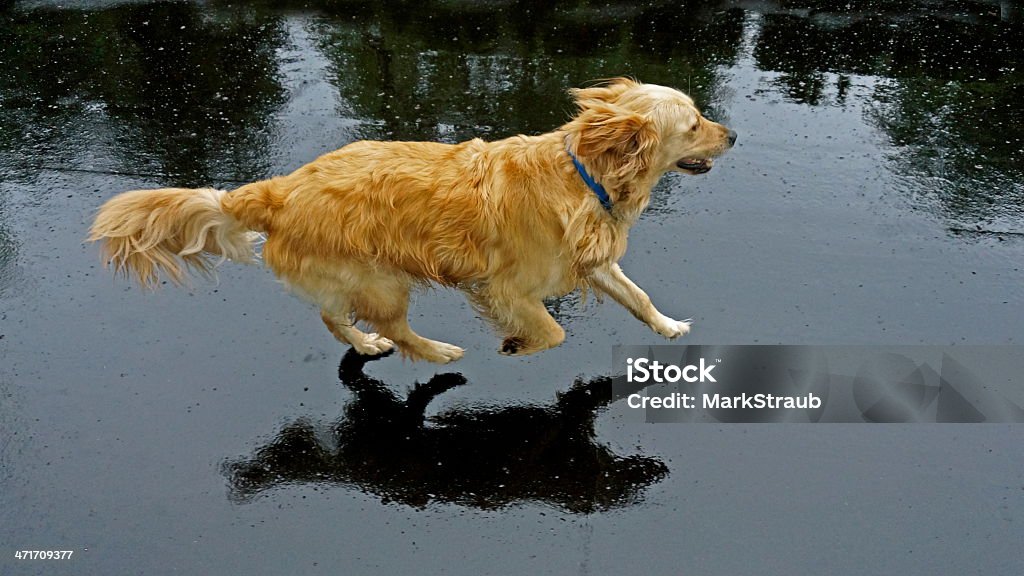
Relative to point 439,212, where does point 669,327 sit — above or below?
below

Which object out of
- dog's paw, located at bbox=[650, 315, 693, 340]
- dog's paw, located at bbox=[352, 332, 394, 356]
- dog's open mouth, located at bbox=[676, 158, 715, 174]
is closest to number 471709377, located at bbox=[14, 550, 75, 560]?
dog's paw, located at bbox=[352, 332, 394, 356]

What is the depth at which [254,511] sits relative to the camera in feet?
13.9

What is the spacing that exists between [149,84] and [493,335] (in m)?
4.32

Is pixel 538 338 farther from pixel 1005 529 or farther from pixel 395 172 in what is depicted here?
pixel 1005 529

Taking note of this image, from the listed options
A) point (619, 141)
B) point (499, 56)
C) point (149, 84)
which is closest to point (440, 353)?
point (619, 141)

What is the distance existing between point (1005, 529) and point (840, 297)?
1653mm

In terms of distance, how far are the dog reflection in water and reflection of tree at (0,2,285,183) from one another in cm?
260

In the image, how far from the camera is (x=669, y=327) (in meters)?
5.04

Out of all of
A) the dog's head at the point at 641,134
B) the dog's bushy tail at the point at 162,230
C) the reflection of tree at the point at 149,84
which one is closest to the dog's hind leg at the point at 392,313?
the dog's bushy tail at the point at 162,230

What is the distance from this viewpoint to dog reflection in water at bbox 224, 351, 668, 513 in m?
4.31

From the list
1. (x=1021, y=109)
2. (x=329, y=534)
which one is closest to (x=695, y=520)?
(x=329, y=534)

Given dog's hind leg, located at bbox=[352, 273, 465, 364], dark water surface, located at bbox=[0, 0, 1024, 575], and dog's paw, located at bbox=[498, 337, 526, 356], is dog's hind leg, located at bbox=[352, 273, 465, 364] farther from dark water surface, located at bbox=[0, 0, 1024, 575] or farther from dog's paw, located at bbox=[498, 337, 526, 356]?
dog's paw, located at bbox=[498, 337, 526, 356]
